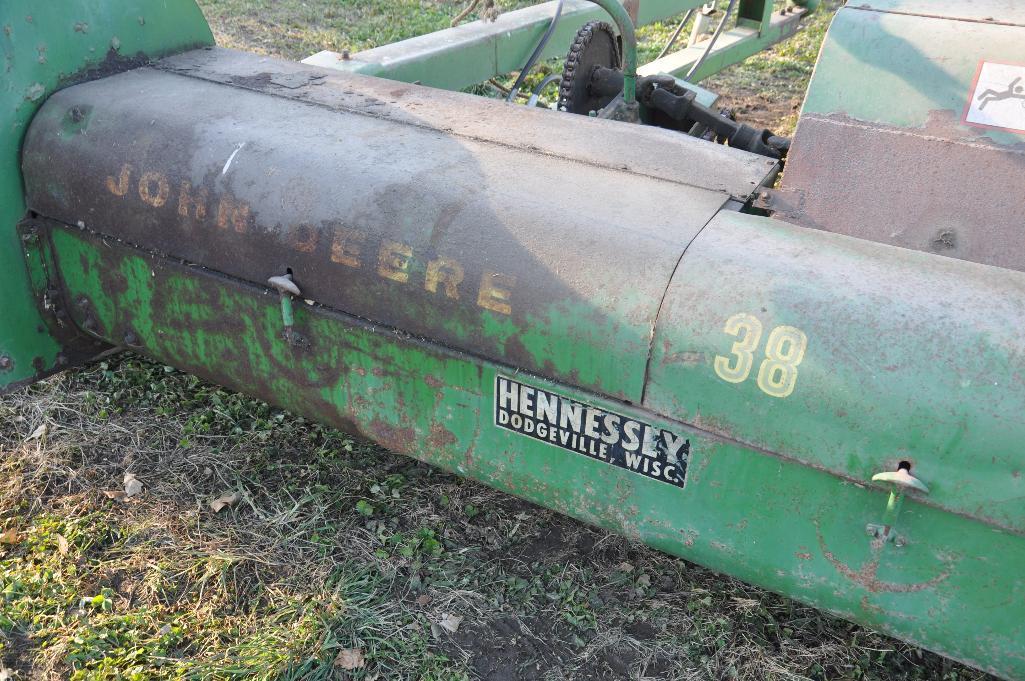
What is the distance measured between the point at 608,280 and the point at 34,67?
1.76 m

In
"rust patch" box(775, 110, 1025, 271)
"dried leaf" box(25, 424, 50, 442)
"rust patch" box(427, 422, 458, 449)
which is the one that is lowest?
"dried leaf" box(25, 424, 50, 442)

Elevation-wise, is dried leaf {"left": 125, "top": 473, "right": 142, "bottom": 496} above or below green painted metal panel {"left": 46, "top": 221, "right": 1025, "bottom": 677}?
below

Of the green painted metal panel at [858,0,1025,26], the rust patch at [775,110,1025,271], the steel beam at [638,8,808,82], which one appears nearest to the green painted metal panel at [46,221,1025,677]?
the rust patch at [775,110,1025,271]

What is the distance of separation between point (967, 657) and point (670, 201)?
110 cm

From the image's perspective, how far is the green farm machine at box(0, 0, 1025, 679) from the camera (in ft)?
5.52

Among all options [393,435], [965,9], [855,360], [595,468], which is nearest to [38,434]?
[393,435]

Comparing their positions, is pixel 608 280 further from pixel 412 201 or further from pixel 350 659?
pixel 350 659

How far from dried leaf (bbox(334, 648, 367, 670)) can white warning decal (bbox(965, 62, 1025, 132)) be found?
6.57 ft

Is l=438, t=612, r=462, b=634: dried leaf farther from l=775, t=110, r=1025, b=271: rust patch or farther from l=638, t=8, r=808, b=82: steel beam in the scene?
l=638, t=8, r=808, b=82: steel beam

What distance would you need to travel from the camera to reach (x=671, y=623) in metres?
2.37


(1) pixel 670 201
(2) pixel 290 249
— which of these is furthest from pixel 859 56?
(2) pixel 290 249

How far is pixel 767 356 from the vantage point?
5.62ft

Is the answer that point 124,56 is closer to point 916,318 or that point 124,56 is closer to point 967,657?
point 916,318

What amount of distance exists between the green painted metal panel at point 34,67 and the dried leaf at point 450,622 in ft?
4.67
